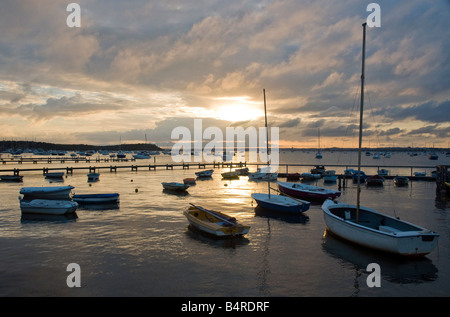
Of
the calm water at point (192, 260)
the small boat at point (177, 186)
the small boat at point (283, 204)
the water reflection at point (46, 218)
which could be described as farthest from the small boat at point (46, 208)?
the small boat at point (283, 204)

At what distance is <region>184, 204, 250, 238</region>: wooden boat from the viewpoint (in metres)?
20.4

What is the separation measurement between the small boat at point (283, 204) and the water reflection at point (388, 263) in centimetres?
840

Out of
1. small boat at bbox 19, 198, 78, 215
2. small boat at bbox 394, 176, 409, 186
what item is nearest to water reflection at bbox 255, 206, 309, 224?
small boat at bbox 19, 198, 78, 215

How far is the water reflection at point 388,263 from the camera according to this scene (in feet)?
48.4

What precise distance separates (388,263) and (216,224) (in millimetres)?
10445

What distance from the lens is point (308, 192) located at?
3741cm

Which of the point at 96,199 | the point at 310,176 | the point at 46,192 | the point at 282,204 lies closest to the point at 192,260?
the point at 282,204

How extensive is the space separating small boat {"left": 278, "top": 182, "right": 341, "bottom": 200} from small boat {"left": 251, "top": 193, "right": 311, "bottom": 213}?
793 centimetres

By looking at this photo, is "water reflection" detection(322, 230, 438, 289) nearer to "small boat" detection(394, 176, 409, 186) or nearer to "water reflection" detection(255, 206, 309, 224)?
"water reflection" detection(255, 206, 309, 224)

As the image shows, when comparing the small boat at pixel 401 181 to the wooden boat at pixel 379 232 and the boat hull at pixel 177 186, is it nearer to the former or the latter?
the boat hull at pixel 177 186
